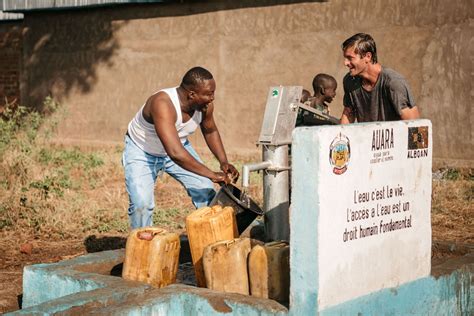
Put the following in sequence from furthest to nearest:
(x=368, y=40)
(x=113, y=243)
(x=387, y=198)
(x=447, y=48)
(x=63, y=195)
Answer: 1. (x=447, y=48)
2. (x=63, y=195)
3. (x=113, y=243)
4. (x=368, y=40)
5. (x=387, y=198)

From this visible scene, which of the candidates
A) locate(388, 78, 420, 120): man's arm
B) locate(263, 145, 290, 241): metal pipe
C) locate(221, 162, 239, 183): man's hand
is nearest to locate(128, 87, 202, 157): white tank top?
locate(221, 162, 239, 183): man's hand

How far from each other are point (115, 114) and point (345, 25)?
4.65 m

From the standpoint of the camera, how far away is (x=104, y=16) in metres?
15.0

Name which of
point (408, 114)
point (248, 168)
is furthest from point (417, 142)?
point (248, 168)

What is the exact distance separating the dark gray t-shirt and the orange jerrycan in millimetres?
1487

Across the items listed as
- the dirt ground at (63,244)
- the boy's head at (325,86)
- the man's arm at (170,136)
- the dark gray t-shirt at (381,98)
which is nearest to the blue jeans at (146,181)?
the man's arm at (170,136)

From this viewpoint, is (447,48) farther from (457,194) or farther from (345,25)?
(457,194)

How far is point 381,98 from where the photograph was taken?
5809mm

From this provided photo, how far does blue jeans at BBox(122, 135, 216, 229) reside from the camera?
20.6ft

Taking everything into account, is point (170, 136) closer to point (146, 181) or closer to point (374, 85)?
point (146, 181)

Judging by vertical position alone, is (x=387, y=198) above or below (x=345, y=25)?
below

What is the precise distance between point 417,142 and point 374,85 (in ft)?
2.79

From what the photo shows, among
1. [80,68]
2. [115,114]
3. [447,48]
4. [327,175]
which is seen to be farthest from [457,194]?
[80,68]

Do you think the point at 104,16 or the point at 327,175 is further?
the point at 104,16
